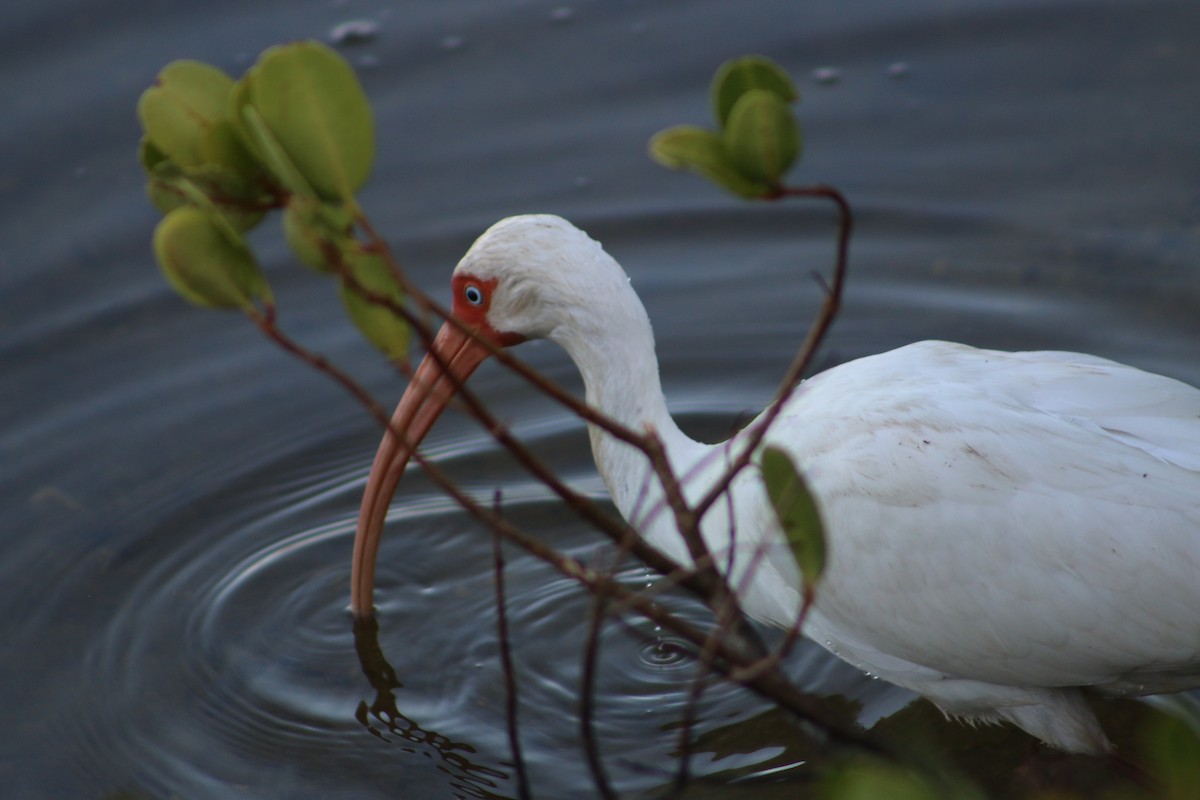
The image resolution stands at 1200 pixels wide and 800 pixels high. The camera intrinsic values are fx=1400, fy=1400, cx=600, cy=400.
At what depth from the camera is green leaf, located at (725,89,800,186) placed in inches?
75.1

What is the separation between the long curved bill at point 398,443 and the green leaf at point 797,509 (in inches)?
95.1

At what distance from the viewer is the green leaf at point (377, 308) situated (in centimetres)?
200

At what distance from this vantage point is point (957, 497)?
12.5ft

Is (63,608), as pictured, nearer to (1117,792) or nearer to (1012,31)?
(1117,792)

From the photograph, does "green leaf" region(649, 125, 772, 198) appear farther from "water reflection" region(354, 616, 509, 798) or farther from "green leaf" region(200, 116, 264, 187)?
"water reflection" region(354, 616, 509, 798)

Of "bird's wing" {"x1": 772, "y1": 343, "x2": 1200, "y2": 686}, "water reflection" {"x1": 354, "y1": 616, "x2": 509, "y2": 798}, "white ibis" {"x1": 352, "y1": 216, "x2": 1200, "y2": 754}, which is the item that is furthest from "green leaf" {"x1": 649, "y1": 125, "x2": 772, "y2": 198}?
"water reflection" {"x1": 354, "y1": 616, "x2": 509, "y2": 798}

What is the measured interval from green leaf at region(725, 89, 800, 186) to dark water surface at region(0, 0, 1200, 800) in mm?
2491

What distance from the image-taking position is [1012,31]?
7.94 metres

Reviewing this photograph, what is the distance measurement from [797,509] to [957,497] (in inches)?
77.9

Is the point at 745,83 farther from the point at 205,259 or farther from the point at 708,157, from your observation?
the point at 205,259

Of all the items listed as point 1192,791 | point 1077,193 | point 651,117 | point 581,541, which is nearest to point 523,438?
point 581,541

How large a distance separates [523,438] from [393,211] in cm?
186

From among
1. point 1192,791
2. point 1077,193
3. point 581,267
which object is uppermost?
point 1192,791

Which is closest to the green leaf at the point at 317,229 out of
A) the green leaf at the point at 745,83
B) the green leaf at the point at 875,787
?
the green leaf at the point at 745,83
